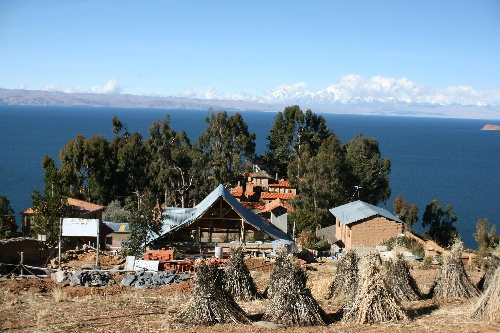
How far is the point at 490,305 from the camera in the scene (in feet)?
47.7

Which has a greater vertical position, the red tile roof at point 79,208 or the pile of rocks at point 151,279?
the pile of rocks at point 151,279

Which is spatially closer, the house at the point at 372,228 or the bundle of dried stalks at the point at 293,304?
the bundle of dried stalks at the point at 293,304

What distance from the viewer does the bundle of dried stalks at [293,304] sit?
14109 millimetres

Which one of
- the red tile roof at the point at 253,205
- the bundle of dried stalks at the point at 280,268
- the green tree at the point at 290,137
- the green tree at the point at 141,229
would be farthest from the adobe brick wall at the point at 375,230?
the green tree at the point at 290,137

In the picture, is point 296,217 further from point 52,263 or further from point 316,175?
point 52,263

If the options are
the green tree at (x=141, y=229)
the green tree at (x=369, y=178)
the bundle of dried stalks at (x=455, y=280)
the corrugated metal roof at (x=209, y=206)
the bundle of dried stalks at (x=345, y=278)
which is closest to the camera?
the bundle of dried stalks at (x=345, y=278)

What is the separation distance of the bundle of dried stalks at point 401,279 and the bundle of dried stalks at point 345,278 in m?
1.05

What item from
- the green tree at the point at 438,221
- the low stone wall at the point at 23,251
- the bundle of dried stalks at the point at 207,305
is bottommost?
the green tree at the point at 438,221

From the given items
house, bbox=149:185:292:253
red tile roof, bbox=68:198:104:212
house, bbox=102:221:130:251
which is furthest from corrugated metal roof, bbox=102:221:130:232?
house, bbox=149:185:292:253

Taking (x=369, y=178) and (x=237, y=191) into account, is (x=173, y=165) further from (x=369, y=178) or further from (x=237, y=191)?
(x=369, y=178)

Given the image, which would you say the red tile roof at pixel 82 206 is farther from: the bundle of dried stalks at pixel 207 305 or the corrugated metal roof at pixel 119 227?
the bundle of dried stalks at pixel 207 305

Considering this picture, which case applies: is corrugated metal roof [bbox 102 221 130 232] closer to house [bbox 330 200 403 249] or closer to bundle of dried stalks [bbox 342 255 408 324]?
house [bbox 330 200 403 249]

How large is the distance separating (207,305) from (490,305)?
7219 millimetres

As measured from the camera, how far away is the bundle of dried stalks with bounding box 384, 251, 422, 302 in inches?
687
